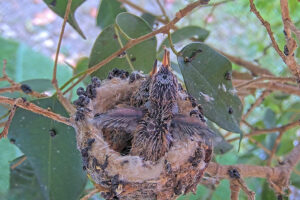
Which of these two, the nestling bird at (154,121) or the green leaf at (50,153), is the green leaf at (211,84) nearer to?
the nestling bird at (154,121)

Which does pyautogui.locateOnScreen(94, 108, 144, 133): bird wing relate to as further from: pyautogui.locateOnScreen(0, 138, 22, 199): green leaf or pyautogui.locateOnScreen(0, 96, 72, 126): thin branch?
pyautogui.locateOnScreen(0, 138, 22, 199): green leaf

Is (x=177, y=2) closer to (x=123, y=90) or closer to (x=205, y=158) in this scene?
(x=123, y=90)

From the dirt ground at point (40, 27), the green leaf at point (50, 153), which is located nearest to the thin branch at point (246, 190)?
the green leaf at point (50, 153)

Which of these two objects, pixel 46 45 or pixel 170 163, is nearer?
pixel 170 163

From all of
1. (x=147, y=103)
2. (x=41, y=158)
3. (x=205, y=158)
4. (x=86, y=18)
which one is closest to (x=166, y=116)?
(x=147, y=103)

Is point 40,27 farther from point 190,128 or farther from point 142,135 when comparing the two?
point 190,128
